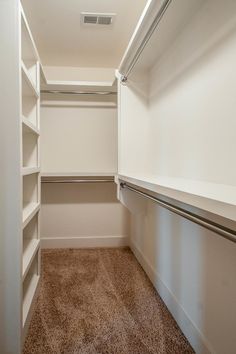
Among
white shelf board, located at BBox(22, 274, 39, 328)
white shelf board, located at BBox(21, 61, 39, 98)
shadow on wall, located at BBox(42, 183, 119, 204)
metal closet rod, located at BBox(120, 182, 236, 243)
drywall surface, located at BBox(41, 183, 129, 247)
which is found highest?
white shelf board, located at BBox(21, 61, 39, 98)

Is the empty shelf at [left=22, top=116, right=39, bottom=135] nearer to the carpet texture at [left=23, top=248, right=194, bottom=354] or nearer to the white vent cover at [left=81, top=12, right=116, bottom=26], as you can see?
the white vent cover at [left=81, top=12, right=116, bottom=26]

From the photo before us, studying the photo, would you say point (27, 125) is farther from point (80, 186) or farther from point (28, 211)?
point (80, 186)

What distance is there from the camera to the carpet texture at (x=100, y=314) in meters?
1.45

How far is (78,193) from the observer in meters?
3.17

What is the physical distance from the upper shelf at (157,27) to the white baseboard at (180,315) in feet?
5.21

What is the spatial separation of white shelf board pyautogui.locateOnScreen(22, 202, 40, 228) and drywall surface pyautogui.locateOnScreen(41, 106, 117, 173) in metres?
1.01

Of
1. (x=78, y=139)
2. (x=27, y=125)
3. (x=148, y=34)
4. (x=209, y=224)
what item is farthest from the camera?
(x=78, y=139)

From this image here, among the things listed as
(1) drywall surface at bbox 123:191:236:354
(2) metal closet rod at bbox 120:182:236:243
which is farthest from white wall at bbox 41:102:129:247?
(2) metal closet rod at bbox 120:182:236:243

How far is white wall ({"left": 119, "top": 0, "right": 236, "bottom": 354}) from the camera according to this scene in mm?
1131

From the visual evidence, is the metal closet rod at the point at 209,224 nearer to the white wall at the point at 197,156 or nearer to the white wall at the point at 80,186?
the white wall at the point at 197,156

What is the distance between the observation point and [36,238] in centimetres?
214

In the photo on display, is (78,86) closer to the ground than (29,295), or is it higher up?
higher up

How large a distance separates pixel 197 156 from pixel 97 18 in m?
1.43

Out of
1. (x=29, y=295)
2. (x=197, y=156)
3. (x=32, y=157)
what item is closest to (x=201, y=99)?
(x=197, y=156)
